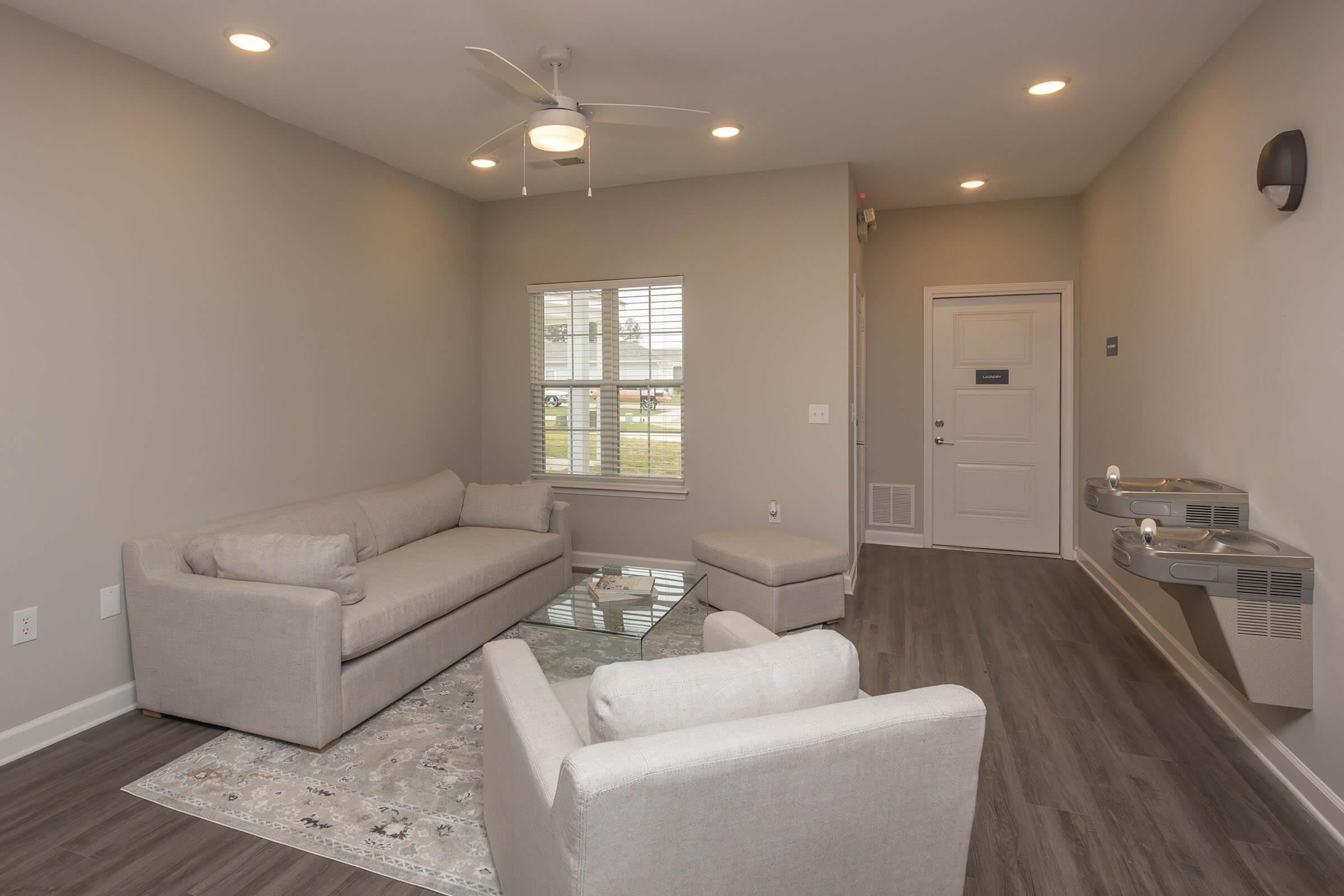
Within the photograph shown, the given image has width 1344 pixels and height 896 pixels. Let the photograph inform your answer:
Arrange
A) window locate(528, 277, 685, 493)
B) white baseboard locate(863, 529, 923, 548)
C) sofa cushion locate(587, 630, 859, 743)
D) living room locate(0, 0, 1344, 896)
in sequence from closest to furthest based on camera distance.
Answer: sofa cushion locate(587, 630, 859, 743)
living room locate(0, 0, 1344, 896)
window locate(528, 277, 685, 493)
white baseboard locate(863, 529, 923, 548)

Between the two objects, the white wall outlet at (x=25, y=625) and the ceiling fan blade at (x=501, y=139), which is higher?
the ceiling fan blade at (x=501, y=139)

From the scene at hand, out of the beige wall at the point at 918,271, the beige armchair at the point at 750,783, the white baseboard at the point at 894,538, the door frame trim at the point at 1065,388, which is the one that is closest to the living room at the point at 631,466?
the beige armchair at the point at 750,783

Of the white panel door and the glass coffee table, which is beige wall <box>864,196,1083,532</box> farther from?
the glass coffee table

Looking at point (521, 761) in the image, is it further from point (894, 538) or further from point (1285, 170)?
point (894, 538)

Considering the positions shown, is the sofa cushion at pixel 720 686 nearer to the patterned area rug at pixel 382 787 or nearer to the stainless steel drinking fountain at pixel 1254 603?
the patterned area rug at pixel 382 787

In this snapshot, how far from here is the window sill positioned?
491cm

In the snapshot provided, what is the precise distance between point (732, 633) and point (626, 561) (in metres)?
3.09

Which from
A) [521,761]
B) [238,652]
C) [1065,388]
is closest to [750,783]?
[521,761]

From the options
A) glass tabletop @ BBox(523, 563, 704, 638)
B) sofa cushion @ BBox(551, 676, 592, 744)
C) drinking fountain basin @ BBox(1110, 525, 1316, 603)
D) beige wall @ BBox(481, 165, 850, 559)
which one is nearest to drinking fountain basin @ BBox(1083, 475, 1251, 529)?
drinking fountain basin @ BBox(1110, 525, 1316, 603)

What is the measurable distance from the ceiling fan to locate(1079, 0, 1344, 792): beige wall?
6.52 ft

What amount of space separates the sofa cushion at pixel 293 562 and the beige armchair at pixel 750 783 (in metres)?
1.43

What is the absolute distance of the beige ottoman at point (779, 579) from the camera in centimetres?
370

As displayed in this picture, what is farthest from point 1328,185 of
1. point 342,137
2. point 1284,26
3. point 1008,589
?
point 342,137

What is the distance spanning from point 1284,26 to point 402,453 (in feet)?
14.8
